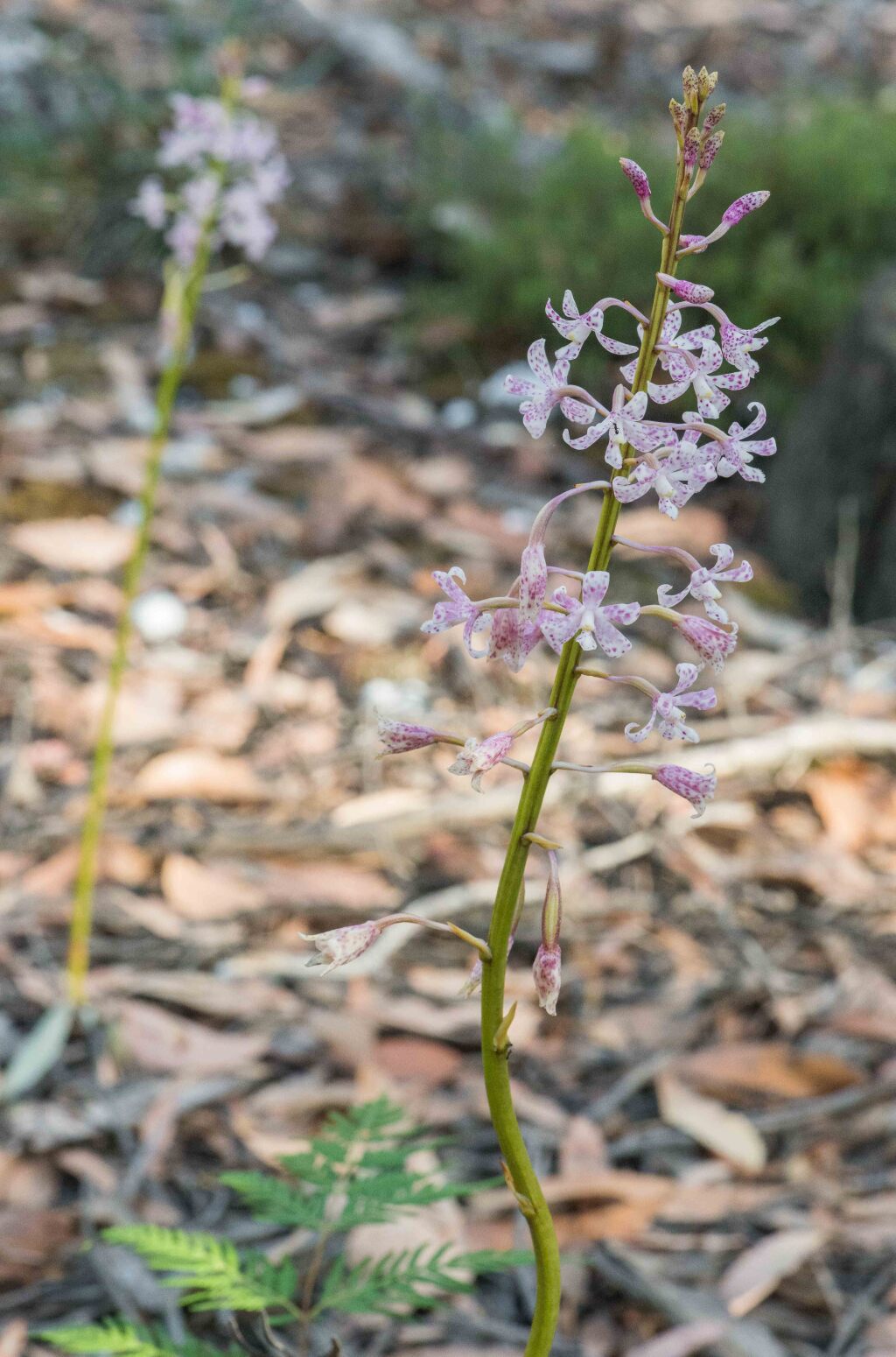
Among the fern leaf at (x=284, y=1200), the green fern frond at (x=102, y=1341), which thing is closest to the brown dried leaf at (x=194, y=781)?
the fern leaf at (x=284, y=1200)

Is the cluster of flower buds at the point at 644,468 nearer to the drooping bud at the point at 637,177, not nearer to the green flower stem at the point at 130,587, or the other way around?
the drooping bud at the point at 637,177

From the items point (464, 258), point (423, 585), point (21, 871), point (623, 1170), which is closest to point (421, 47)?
point (464, 258)

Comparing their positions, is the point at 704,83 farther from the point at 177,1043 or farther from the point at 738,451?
the point at 177,1043

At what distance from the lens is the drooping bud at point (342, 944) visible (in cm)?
118

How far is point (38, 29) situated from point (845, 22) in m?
6.59

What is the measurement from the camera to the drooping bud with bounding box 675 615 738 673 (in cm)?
114

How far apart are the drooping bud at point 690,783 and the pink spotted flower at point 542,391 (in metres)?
0.31

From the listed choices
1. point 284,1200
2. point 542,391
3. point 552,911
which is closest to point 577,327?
point 542,391

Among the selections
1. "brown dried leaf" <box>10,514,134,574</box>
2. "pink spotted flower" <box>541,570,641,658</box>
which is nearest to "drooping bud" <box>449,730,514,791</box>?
"pink spotted flower" <box>541,570,641,658</box>

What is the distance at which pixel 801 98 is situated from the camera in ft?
25.3

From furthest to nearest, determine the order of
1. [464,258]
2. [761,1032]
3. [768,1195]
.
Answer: [464,258] < [761,1032] < [768,1195]

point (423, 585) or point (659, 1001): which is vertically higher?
point (423, 585)

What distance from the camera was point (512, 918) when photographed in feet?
3.84

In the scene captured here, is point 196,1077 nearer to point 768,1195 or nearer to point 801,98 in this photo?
point 768,1195
